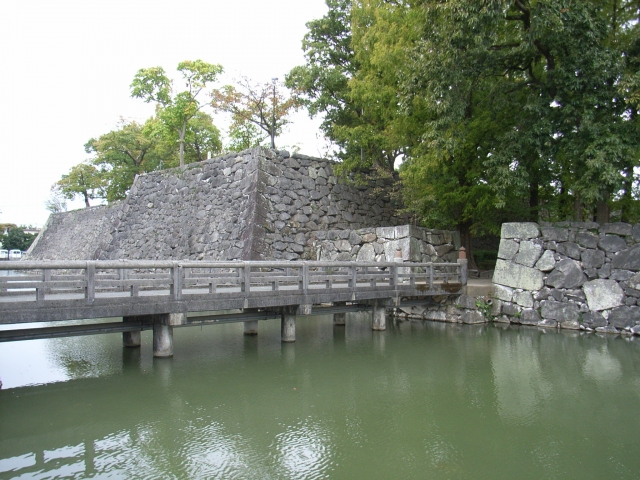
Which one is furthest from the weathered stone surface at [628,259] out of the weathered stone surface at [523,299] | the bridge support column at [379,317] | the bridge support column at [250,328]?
→ the bridge support column at [250,328]

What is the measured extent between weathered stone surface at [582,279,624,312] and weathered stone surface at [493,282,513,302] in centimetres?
173

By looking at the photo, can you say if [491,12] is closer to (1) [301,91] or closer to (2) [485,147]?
(2) [485,147]

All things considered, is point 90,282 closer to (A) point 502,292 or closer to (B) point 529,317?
(A) point 502,292

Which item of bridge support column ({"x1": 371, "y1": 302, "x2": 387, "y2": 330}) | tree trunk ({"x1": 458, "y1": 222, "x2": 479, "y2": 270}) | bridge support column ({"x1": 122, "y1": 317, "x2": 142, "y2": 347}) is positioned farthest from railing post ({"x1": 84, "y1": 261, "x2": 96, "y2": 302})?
tree trunk ({"x1": 458, "y1": 222, "x2": 479, "y2": 270})

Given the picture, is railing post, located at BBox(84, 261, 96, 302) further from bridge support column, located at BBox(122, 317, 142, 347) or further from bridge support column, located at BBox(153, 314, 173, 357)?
bridge support column, located at BBox(122, 317, 142, 347)

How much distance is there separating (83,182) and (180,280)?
30002 mm

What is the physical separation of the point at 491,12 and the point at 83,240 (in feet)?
85.0

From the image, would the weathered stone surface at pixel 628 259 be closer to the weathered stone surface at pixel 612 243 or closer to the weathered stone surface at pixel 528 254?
the weathered stone surface at pixel 612 243

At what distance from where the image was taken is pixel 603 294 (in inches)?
465

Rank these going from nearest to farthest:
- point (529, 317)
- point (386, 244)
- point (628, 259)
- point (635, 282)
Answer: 1. point (635, 282)
2. point (628, 259)
3. point (529, 317)
4. point (386, 244)

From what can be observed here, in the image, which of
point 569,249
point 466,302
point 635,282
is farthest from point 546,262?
point 466,302

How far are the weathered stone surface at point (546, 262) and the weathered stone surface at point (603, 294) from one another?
0.88m

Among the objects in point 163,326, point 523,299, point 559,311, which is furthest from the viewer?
point 523,299

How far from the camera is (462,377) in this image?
8.24 meters
